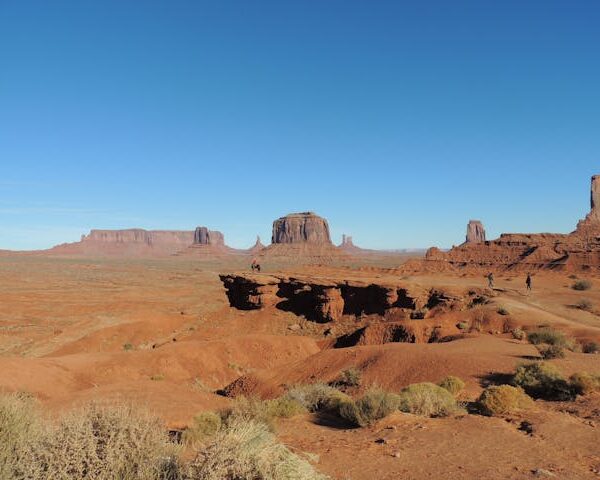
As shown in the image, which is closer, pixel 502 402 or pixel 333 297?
pixel 502 402

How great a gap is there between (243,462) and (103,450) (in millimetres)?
1457

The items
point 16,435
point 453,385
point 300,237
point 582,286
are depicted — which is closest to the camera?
point 16,435

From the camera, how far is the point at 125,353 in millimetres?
20062

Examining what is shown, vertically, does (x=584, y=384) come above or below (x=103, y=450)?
below

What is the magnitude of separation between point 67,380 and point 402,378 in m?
12.0

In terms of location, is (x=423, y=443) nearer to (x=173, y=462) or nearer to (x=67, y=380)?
(x=173, y=462)

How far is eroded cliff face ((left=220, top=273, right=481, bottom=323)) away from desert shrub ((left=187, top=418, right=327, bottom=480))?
20814mm

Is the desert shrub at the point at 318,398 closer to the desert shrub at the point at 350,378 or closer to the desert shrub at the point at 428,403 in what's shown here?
the desert shrub at the point at 428,403

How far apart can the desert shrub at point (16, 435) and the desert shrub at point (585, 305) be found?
33.3 meters

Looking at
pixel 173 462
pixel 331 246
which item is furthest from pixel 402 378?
pixel 331 246

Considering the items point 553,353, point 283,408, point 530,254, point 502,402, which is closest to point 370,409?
point 283,408

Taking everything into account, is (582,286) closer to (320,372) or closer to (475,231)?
(320,372)

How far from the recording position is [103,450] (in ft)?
14.4

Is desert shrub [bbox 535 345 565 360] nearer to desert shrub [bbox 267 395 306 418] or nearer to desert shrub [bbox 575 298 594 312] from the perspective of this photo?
desert shrub [bbox 267 395 306 418]
